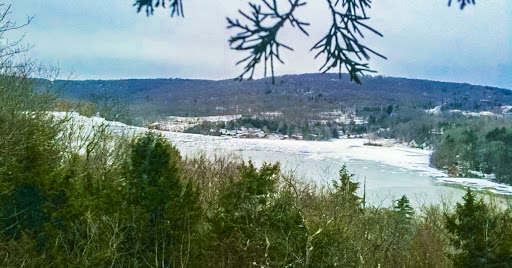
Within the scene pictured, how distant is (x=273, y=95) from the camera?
268cm

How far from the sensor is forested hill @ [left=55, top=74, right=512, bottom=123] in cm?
231

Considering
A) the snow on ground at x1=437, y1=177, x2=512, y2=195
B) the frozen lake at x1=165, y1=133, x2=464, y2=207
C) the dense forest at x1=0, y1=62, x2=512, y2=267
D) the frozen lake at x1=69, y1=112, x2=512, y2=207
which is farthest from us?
the frozen lake at x1=165, y1=133, x2=464, y2=207

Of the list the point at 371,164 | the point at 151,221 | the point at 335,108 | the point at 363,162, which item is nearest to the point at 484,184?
the point at 371,164

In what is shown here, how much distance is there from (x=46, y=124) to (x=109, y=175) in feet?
8.38

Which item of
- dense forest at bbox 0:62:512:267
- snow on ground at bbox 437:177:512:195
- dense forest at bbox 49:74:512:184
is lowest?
snow on ground at bbox 437:177:512:195

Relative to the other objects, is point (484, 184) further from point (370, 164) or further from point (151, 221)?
point (151, 221)

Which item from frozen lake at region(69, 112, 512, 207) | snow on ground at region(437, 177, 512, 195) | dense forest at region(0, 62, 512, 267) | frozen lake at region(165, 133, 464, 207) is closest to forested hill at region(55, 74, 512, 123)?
dense forest at region(0, 62, 512, 267)

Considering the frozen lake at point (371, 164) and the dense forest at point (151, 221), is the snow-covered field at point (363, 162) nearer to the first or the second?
the frozen lake at point (371, 164)

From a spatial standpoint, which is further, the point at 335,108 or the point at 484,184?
the point at 484,184

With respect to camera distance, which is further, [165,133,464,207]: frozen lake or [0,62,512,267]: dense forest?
[165,133,464,207]: frozen lake

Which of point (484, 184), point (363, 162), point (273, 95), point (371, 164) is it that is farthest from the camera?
point (363, 162)

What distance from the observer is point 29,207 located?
9438mm

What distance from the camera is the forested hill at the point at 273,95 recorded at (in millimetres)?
2307

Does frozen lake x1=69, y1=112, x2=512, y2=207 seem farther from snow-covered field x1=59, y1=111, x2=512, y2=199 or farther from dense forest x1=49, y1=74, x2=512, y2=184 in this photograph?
dense forest x1=49, y1=74, x2=512, y2=184
